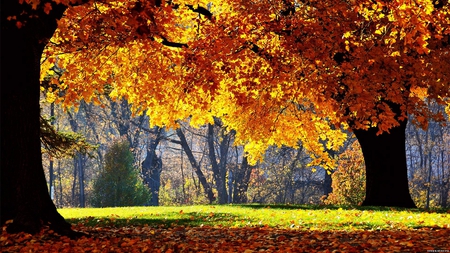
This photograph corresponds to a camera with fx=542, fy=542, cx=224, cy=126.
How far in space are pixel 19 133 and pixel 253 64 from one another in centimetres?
777

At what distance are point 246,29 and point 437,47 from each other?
17.1ft

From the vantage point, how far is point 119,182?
2645cm

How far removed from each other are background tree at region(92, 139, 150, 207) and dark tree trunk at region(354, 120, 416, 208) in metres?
13.1

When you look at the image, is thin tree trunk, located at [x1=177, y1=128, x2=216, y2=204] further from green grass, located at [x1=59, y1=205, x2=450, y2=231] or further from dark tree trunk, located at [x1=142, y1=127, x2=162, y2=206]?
green grass, located at [x1=59, y1=205, x2=450, y2=231]

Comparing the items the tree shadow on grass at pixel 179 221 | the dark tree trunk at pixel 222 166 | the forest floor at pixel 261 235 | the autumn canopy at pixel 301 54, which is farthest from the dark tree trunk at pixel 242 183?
the forest floor at pixel 261 235

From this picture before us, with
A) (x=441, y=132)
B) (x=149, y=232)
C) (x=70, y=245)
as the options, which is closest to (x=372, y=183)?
(x=149, y=232)

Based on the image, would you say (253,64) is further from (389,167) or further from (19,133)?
(19,133)

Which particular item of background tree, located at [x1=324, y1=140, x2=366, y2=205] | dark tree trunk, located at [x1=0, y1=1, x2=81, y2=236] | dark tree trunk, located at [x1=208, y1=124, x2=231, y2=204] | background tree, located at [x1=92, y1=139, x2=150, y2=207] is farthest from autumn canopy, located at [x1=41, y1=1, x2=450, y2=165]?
dark tree trunk, located at [x1=208, y1=124, x2=231, y2=204]

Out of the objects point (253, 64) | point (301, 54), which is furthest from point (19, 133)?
point (253, 64)

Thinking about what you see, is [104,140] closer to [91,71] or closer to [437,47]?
[91,71]

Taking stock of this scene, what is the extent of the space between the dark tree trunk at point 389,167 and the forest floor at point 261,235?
365 centimetres

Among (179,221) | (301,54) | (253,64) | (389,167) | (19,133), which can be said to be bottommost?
(179,221)

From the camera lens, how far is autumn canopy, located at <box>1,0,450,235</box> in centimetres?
953

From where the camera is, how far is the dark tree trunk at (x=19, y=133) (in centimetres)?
941
